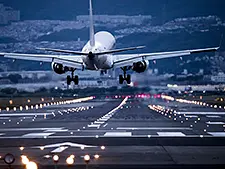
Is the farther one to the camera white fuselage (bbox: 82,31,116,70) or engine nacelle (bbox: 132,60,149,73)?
engine nacelle (bbox: 132,60,149,73)

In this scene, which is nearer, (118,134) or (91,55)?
(118,134)

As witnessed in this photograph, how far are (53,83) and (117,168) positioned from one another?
88.5m

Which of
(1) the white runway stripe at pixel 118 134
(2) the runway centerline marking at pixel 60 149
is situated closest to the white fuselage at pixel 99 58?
(1) the white runway stripe at pixel 118 134

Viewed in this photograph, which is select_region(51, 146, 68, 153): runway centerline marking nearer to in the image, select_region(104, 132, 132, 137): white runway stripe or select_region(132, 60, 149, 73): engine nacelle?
select_region(104, 132, 132, 137): white runway stripe

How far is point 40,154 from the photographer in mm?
30812

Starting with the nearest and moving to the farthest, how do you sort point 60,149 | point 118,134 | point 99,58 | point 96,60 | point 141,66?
1. point 60,149
2. point 118,134
3. point 96,60
4. point 99,58
5. point 141,66

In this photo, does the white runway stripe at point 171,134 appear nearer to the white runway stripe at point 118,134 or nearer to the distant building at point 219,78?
the white runway stripe at point 118,134

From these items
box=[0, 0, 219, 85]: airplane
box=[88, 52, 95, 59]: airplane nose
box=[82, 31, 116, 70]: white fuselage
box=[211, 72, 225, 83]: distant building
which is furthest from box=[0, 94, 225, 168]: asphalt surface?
box=[211, 72, 225, 83]: distant building

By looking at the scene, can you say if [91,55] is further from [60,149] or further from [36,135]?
[60,149]

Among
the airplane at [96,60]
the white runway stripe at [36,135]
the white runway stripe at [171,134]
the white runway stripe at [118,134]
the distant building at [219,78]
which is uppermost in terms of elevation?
the airplane at [96,60]

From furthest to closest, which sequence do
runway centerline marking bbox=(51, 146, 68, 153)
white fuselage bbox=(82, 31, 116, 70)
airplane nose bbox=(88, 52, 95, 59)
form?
white fuselage bbox=(82, 31, 116, 70), airplane nose bbox=(88, 52, 95, 59), runway centerline marking bbox=(51, 146, 68, 153)

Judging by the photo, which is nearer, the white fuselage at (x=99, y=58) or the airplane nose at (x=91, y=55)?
the airplane nose at (x=91, y=55)

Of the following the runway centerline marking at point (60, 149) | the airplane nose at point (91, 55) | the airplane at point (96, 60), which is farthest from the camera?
the airplane at point (96, 60)

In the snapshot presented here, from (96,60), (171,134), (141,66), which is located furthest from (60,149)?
(141,66)
